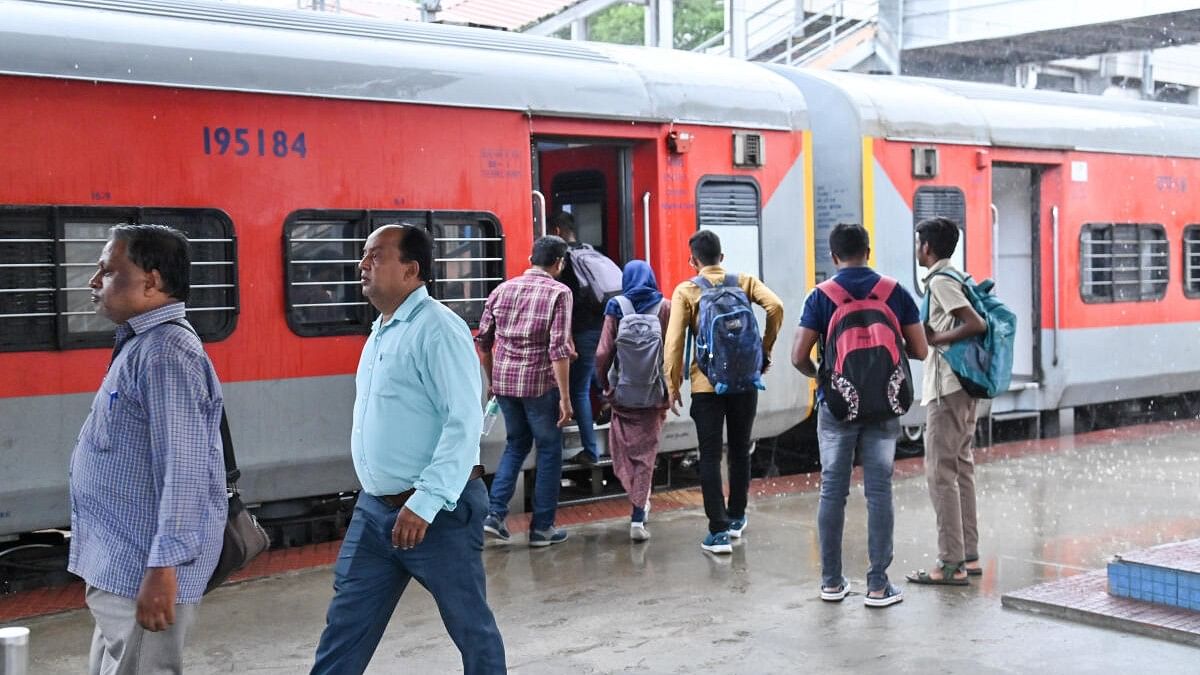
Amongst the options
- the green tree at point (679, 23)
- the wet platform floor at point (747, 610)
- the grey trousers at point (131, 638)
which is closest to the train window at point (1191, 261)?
the wet platform floor at point (747, 610)

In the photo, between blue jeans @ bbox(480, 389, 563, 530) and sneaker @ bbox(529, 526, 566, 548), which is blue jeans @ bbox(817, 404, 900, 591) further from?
sneaker @ bbox(529, 526, 566, 548)

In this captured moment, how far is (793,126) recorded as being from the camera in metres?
10.3

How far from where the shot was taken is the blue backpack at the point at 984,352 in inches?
266

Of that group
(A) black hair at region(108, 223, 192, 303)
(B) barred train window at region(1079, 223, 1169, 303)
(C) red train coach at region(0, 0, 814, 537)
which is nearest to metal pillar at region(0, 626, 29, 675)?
(A) black hair at region(108, 223, 192, 303)

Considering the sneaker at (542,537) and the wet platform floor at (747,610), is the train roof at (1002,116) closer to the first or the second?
the wet platform floor at (747,610)

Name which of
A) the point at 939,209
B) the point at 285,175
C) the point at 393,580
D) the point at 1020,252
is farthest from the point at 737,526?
the point at 1020,252

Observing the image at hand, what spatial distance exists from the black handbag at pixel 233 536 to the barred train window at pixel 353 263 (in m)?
3.60

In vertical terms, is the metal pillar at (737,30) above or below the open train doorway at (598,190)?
above

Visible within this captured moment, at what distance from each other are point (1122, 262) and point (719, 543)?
6.94m

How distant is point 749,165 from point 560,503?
2.68m

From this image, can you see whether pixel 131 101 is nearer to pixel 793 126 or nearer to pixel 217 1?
pixel 217 1

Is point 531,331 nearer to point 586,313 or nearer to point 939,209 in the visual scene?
A: point 586,313

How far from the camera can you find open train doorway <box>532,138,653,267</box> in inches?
370

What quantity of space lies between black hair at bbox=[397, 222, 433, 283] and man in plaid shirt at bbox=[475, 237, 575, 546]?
3311mm
